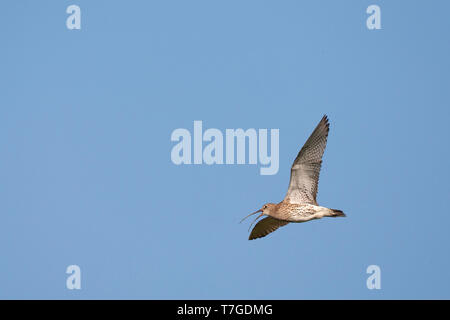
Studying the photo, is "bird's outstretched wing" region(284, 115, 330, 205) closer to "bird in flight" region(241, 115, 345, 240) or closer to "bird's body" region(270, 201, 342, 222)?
"bird in flight" region(241, 115, 345, 240)

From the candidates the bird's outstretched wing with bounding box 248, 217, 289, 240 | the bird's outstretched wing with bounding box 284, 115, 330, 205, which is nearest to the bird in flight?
the bird's outstretched wing with bounding box 284, 115, 330, 205

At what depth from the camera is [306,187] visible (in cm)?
1352

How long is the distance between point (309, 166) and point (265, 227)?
2.29 metres

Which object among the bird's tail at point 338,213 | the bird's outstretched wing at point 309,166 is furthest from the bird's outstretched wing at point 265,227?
the bird's tail at point 338,213

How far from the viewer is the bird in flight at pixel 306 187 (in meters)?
13.3

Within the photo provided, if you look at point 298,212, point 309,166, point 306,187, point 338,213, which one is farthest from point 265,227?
point 338,213

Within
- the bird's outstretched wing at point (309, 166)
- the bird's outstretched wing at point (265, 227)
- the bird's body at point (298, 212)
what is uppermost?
the bird's outstretched wing at point (309, 166)

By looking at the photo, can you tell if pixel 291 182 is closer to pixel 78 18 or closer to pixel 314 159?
pixel 314 159

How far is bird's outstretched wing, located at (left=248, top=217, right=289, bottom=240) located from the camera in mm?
14930

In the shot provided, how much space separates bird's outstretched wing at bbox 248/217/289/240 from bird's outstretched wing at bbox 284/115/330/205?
1.42 metres

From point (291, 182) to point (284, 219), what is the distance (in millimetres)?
807

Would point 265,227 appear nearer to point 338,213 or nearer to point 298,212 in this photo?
point 298,212

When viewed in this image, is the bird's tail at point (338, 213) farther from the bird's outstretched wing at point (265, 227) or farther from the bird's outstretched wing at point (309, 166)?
the bird's outstretched wing at point (265, 227)
